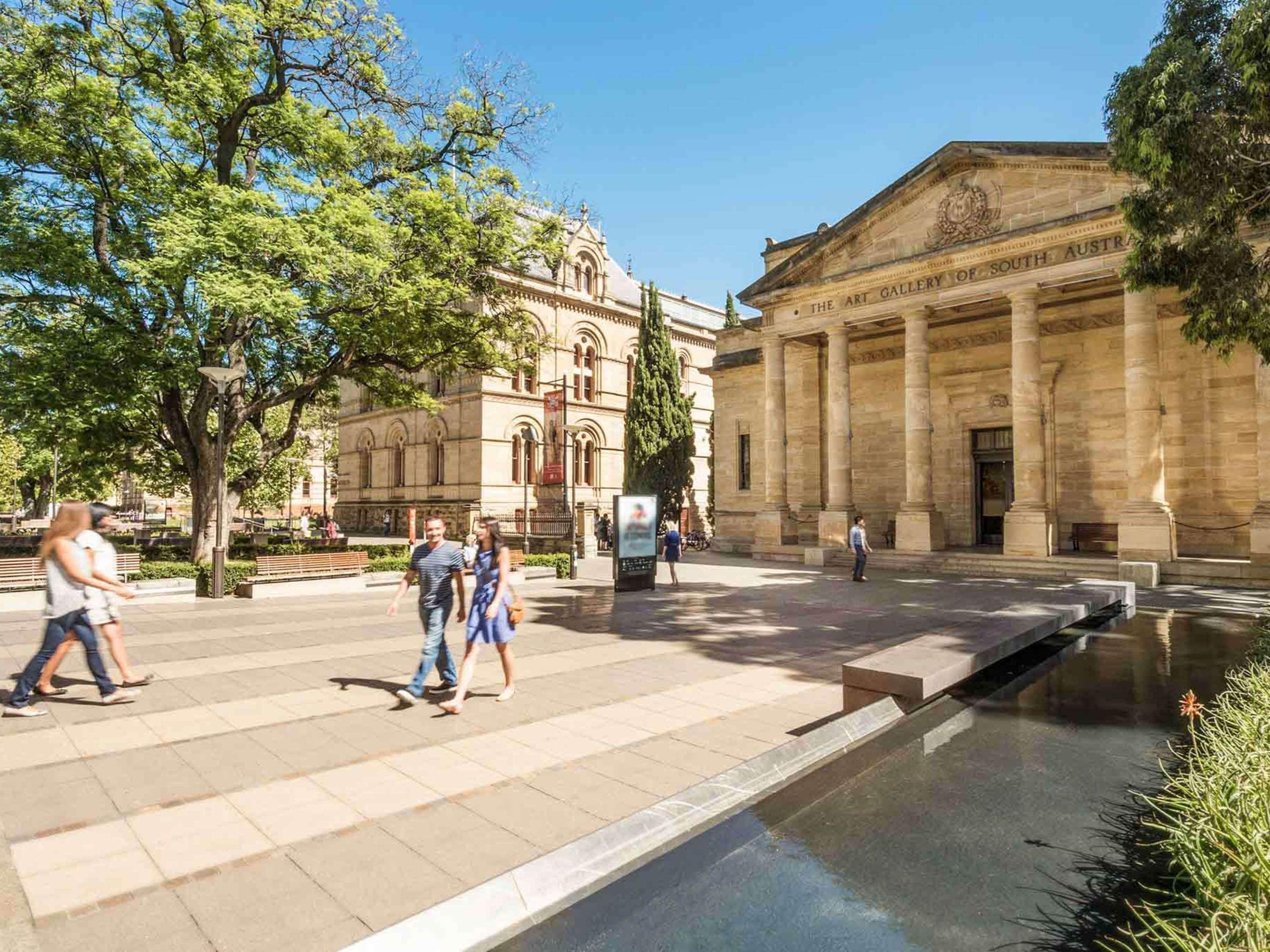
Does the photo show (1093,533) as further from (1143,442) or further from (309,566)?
(309,566)

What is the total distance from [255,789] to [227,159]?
18006 mm

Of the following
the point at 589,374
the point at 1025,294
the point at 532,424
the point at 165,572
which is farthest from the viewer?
the point at 589,374

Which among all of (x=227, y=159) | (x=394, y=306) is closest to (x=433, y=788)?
(x=394, y=306)

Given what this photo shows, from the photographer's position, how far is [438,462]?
42.4 m

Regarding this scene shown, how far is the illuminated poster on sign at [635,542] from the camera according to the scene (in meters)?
16.7

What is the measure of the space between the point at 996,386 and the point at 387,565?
2102 centimetres

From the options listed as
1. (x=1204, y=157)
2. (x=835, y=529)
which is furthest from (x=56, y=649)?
(x=835, y=529)

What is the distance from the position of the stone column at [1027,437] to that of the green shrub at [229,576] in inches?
788

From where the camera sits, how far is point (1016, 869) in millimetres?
3932

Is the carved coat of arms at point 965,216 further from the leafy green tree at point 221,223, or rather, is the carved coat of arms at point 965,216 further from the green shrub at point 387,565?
the green shrub at point 387,565

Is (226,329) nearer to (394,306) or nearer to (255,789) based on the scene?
(394,306)

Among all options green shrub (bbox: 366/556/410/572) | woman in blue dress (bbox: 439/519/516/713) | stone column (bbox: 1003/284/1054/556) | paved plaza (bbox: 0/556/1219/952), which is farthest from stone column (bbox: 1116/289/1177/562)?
green shrub (bbox: 366/556/410/572)

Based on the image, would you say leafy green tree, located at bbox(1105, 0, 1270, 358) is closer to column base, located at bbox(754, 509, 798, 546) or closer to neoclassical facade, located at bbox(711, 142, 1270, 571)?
neoclassical facade, located at bbox(711, 142, 1270, 571)

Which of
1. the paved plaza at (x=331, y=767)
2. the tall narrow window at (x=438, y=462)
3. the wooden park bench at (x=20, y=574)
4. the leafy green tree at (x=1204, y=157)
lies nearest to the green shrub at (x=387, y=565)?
the wooden park bench at (x=20, y=574)
